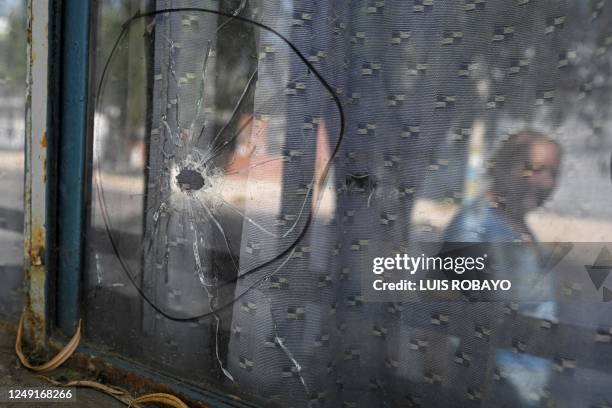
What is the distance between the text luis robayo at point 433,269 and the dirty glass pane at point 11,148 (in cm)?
156

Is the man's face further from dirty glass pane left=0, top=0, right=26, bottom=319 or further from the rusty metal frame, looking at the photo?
dirty glass pane left=0, top=0, right=26, bottom=319

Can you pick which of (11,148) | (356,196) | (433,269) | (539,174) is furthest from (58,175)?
(539,174)

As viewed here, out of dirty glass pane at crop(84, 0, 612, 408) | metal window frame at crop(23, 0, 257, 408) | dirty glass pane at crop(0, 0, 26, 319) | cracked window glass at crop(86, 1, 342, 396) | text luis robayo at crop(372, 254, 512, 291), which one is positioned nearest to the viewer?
dirty glass pane at crop(84, 0, 612, 408)

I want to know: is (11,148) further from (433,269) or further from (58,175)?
(433,269)

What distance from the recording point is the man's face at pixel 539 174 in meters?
1.23

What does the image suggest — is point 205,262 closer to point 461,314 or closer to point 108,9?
point 461,314

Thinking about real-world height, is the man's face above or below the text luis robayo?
above

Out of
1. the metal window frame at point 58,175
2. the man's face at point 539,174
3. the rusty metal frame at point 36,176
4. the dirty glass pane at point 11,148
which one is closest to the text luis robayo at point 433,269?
the man's face at point 539,174

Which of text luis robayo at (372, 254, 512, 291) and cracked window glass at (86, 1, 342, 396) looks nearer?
text luis robayo at (372, 254, 512, 291)

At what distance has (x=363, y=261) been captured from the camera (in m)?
1.50

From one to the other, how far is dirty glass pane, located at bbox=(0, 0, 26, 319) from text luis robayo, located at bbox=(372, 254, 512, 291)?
1559 millimetres

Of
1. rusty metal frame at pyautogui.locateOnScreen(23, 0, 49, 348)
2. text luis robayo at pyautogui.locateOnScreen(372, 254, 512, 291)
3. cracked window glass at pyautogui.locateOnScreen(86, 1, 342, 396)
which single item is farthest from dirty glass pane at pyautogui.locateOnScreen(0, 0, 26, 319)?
text luis robayo at pyautogui.locateOnScreen(372, 254, 512, 291)

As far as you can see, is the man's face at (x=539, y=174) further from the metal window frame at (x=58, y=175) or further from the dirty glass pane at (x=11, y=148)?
the dirty glass pane at (x=11, y=148)

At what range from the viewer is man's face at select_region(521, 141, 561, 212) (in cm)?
123
